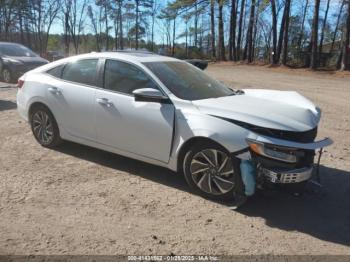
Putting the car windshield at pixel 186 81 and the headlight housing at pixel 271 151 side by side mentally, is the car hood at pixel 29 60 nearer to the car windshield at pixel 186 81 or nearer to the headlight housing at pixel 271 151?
the car windshield at pixel 186 81

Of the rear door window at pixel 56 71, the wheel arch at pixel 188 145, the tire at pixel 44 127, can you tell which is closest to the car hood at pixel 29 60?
the tire at pixel 44 127

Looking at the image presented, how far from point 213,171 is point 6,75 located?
13.1 meters

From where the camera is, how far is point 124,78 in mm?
5605

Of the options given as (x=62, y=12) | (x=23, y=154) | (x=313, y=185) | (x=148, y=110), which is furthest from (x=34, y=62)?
(x=62, y=12)

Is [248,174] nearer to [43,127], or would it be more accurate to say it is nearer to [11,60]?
[43,127]

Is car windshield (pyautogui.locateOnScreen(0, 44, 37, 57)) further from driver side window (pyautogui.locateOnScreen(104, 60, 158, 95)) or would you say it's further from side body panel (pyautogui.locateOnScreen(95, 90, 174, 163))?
side body panel (pyautogui.locateOnScreen(95, 90, 174, 163))

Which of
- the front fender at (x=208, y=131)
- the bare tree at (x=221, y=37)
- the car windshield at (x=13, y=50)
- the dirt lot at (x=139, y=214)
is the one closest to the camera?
the dirt lot at (x=139, y=214)

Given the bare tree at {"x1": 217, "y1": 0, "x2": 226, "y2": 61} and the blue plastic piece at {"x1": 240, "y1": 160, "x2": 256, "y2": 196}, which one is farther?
the bare tree at {"x1": 217, "y1": 0, "x2": 226, "y2": 61}

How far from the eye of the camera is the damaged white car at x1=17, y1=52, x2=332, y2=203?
4.43 meters

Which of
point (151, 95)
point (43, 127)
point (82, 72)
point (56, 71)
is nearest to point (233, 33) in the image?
point (56, 71)

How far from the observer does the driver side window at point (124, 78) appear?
5.41 m

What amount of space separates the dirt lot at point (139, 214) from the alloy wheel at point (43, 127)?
316 mm

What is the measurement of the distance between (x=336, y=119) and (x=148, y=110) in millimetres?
6027

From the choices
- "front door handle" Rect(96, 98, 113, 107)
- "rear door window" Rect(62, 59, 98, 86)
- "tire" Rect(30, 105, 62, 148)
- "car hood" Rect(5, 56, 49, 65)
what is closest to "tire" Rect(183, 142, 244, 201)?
"front door handle" Rect(96, 98, 113, 107)
